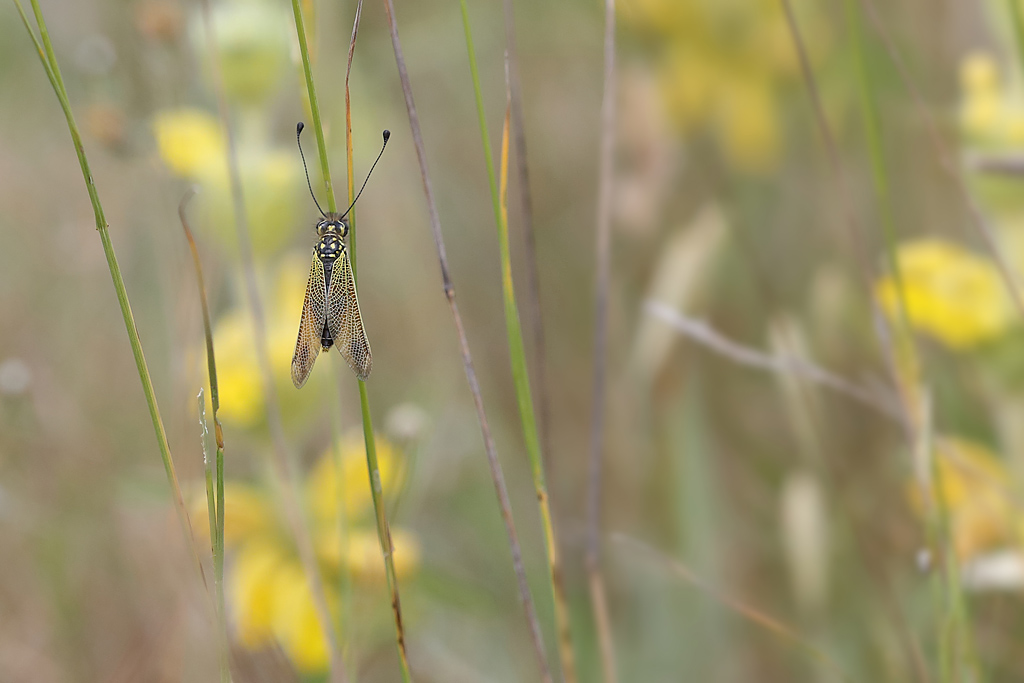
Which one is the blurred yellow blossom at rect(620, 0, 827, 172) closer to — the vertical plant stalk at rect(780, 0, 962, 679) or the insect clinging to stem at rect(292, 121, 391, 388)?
the vertical plant stalk at rect(780, 0, 962, 679)

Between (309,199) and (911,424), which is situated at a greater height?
(309,199)

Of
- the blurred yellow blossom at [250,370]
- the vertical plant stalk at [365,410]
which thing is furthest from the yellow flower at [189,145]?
the vertical plant stalk at [365,410]

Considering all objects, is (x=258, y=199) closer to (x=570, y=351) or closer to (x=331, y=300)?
(x=331, y=300)

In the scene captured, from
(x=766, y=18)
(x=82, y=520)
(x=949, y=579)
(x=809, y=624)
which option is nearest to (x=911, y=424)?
(x=949, y=579)

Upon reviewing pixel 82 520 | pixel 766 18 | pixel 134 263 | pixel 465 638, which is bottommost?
pixel 465 638

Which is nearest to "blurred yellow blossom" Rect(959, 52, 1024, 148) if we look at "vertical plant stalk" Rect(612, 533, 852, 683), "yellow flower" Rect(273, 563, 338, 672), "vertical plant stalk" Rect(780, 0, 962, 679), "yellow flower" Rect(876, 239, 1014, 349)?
"yellow flower" Rect(876, 239, 1014, 349)

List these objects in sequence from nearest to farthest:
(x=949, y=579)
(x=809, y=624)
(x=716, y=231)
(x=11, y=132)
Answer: (x=949, y=579)
(x=809, y=624)
(x=716, y=231)
(x=11, y=132)

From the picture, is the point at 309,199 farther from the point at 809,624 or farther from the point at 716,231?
the point at 809,624
